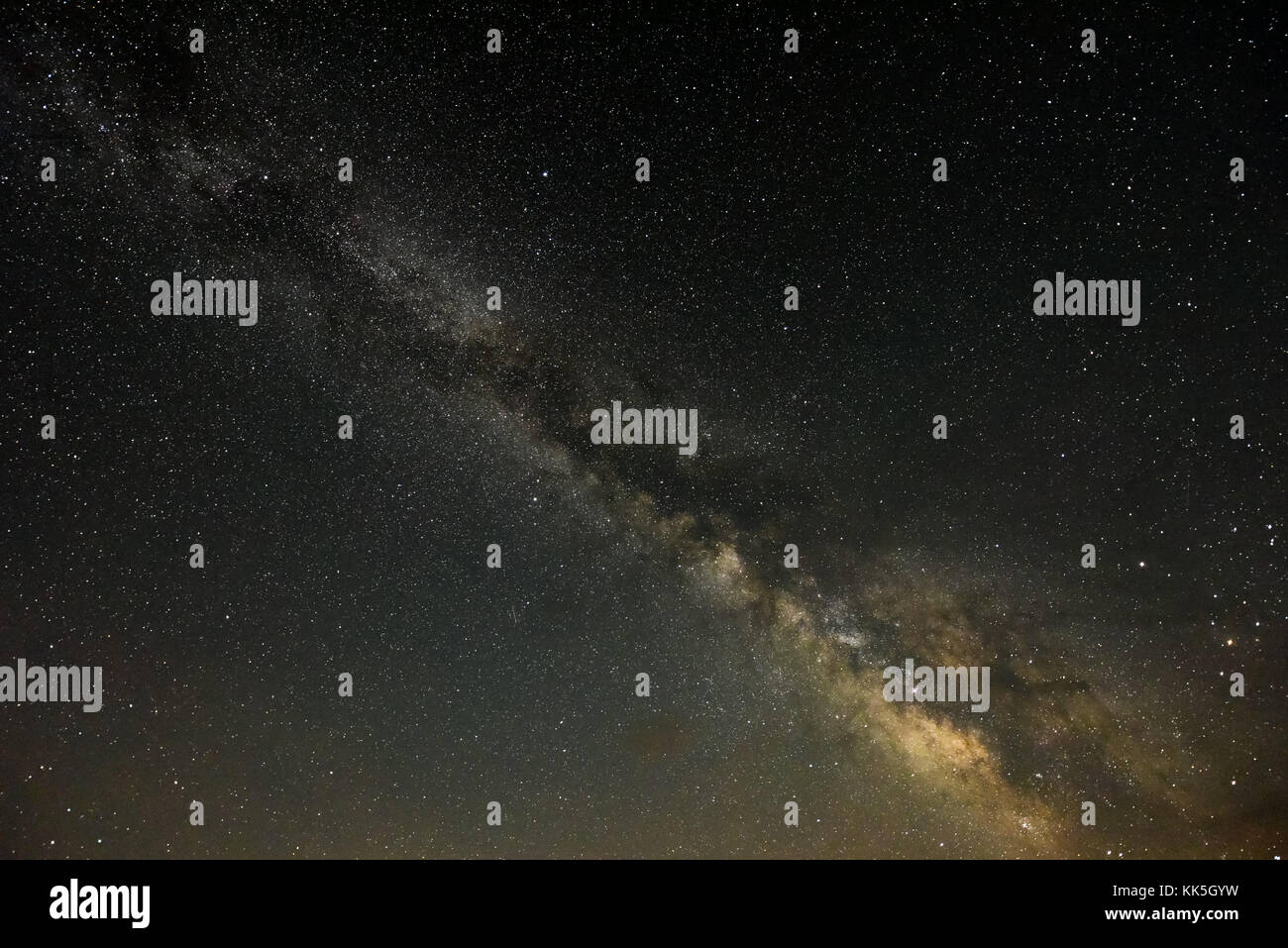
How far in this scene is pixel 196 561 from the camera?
6.88m
